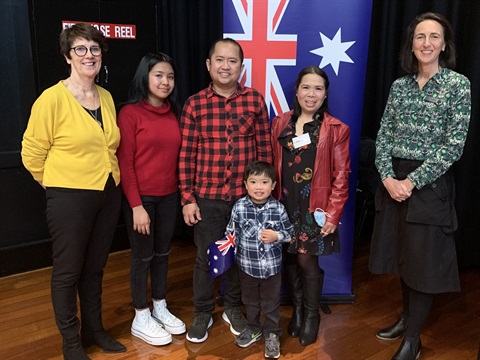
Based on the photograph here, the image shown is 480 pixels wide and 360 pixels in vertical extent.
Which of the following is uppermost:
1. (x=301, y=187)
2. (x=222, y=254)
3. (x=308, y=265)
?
(x=301, y=187)

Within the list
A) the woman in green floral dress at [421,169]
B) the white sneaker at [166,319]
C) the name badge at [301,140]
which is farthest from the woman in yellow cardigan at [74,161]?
the woman in green floral dress at [421,169]

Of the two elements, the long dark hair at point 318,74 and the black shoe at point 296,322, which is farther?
the black shoe at point 296,322

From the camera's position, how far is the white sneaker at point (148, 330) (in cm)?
240

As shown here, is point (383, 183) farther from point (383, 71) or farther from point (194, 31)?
point (194, 31)

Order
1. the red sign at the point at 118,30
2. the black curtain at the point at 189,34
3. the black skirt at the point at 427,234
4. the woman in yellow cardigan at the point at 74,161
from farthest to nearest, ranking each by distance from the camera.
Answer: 1. the black curtain at the point at 189,34
2. the red sign at the point at 118,30
3. the black skirt at the point at 427,234
4. the woman in yellow cardigan at the point at 74,161

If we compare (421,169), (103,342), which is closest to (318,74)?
(421,169)

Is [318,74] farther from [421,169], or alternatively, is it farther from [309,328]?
[309,328]

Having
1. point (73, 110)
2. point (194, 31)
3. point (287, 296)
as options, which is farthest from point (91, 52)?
point (194, 31)

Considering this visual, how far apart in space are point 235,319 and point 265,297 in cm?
33

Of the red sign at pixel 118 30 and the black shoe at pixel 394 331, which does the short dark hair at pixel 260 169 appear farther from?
the red sign at pixel 118 30

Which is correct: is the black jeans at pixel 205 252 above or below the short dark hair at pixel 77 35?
below

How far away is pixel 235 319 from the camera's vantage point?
2547mm

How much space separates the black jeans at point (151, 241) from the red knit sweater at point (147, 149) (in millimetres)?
73

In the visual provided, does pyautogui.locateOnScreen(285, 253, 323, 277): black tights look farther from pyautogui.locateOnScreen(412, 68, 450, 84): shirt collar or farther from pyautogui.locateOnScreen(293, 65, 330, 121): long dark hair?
pyautogui.locateOnScreen(412, 68, 450, 84): shirt collar
